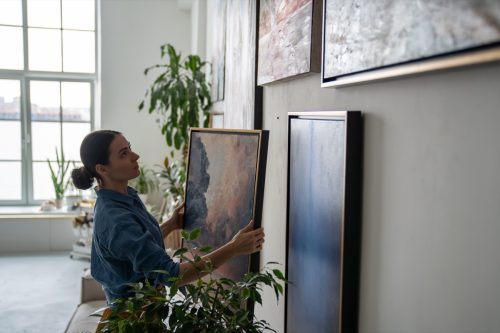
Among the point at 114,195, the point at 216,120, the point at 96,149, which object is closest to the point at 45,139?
the point at 216,120

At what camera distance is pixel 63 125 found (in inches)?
259

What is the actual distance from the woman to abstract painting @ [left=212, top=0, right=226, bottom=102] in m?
1.54

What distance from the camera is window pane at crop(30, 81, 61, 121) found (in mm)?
6484

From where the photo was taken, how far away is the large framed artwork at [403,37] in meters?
0.86

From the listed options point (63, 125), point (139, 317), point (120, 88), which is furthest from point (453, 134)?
point (63, 125)

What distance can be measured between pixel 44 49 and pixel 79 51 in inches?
17.2

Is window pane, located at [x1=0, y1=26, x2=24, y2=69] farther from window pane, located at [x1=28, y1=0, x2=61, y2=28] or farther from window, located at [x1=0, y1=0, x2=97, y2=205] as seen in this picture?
window pane, located at [x1=28, y1=0, x2=61, y2=28]

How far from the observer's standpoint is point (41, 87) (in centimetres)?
650

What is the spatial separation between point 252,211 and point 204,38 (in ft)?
12.5

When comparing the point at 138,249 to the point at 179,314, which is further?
the point at 138,249

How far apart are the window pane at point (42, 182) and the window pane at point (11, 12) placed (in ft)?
6.05

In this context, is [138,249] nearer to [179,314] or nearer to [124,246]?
[124,246]

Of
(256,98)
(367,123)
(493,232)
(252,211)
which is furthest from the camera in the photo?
(256,98)

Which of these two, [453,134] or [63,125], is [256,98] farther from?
[63,125]
